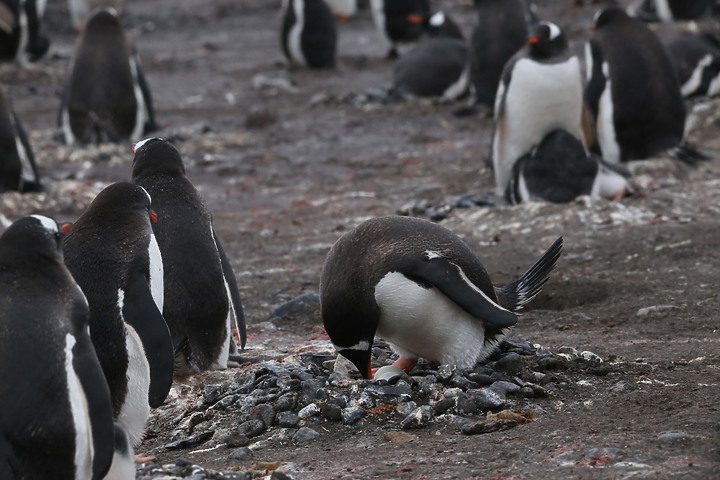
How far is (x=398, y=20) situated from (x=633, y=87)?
8.42 metres

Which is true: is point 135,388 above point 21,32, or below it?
above

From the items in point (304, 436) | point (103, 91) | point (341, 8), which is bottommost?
point (341, 8)

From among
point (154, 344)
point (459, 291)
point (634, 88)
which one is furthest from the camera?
point (634, 88)

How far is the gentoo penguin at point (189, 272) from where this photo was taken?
547 cm

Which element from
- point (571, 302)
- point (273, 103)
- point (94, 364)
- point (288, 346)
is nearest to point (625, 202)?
point (571, 302)

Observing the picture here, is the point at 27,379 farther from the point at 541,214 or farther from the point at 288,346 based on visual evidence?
the point at 541,214

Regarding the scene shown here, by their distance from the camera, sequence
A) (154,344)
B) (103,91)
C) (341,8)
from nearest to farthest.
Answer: (154,344), (103,91), (341,8)

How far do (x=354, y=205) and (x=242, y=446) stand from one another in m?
5.89

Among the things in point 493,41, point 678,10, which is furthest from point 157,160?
point 678,10

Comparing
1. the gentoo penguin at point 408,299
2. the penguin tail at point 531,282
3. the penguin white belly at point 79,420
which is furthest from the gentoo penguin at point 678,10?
the penguin white belly at point 79,420

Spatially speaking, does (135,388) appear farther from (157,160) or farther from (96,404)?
(157,160)

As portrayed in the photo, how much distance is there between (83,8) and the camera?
21734 mm

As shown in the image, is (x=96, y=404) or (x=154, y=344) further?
(x=154, y=344)

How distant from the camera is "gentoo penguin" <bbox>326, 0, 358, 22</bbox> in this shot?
71.8ft
